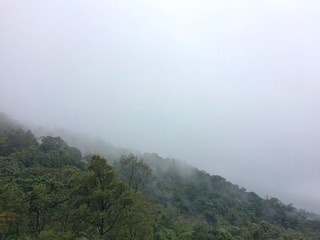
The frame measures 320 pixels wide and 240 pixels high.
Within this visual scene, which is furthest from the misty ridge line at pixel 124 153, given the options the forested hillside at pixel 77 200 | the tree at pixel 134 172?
the tree at pixel 134 172

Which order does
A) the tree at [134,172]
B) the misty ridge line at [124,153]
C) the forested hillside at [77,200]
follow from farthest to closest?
the misty ridge line at [124,153] → the tree at [134,172] → the forested hillside at [77,200]

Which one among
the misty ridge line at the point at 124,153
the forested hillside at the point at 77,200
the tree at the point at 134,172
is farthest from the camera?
the misty ridge line at the point at 124,153

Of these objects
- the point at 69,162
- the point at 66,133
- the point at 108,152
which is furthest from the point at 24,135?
the point at 66,133

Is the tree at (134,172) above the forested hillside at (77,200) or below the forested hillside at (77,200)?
above

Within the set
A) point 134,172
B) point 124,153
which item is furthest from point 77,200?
point 124,153

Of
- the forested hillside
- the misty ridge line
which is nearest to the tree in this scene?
the forested hillside

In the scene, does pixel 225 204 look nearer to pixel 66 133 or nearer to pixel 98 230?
pixel 66 133

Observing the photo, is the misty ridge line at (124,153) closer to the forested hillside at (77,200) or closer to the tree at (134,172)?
the forested hillside at (77,200)

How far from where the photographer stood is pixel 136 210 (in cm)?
3111

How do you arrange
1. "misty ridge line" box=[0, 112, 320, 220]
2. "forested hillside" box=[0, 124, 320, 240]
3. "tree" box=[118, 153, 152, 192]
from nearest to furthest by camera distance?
"forested hillside" box=[0, 124, 320, 240] < "tree" box=[118, 153, 152, 192] < "misty ridge line" box=[0, 112, 320, 220]

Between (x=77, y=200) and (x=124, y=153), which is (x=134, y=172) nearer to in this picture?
(x=77, y=200)

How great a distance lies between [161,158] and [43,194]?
352ft

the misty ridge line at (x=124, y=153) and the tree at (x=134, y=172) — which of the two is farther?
the misty ridge line at (x=124, y=153)

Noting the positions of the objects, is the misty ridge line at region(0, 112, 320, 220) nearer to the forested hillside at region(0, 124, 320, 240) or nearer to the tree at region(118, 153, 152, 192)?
the forested hillside at region(0, 124, 320, 240)
